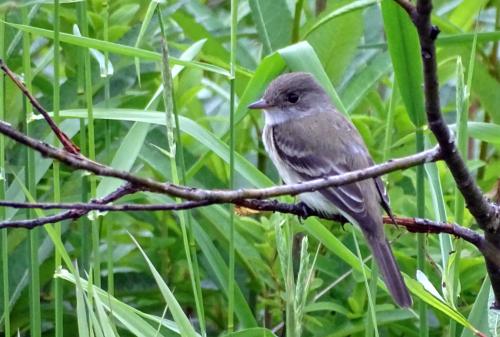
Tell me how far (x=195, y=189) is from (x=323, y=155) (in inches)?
83.9

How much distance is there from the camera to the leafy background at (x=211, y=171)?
263cm

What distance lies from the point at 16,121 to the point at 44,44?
0.88 metres

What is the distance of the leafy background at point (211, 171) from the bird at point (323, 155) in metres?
0.09

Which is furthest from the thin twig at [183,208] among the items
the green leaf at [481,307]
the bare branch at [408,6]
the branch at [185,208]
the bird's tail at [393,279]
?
the bare branch at [408,6]

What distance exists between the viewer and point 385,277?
2.64 meters

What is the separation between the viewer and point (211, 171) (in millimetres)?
3635

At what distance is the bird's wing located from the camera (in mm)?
3201

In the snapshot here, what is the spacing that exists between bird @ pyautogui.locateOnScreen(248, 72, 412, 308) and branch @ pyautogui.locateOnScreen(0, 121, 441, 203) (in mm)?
957

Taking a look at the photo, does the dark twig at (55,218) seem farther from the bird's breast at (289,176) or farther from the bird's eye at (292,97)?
the bird's eye at (292,97)

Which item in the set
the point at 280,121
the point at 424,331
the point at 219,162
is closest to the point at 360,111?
the point at 280,121

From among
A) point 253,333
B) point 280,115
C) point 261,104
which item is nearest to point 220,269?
point 253,333

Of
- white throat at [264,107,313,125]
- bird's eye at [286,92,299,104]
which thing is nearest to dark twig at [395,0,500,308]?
white throat at [264,107,313,125]

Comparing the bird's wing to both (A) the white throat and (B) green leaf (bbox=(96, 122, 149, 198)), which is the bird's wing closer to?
(A) the white throat

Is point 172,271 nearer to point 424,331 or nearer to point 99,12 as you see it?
point 99,12
